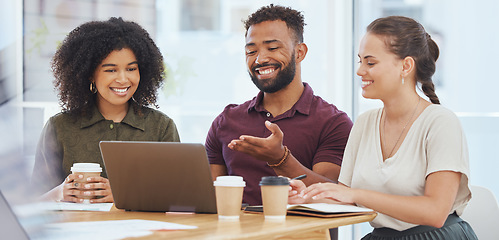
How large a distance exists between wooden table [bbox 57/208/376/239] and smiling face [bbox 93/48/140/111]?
67 centimetres

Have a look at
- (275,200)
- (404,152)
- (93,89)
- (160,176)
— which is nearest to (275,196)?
(275,200)

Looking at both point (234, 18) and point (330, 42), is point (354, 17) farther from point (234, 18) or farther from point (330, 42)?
point (234, 18)

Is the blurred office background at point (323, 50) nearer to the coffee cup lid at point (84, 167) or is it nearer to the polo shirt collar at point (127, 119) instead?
the polo shirt collar at point (127, 119)

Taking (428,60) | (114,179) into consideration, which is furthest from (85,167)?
(428,60)

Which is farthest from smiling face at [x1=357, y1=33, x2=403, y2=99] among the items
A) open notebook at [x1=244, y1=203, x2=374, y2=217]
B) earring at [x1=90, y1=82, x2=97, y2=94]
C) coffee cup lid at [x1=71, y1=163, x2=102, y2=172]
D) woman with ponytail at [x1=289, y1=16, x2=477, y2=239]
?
earring at [x1=90, y1=82, x2=97, y2=94]

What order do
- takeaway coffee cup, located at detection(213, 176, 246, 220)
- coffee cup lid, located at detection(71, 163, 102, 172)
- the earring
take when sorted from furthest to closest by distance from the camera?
the earring, coffee cup lid, located at detection(71, 163, 102, 172), takeaway coffee cup, located at detection(213, 176, 246, 220)

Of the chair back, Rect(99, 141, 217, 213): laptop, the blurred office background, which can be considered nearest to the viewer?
Rect(99, 141, 217, 213): laptop

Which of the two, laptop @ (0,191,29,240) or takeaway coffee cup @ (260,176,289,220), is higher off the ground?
laptop @ (0,191,29,240)

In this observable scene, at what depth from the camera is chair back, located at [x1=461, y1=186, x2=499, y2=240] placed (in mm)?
1770

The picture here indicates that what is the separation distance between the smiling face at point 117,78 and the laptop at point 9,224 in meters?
1.78

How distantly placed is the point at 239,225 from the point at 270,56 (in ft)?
3.78

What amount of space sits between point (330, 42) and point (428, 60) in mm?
1963

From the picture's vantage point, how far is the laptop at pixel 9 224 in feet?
0.87

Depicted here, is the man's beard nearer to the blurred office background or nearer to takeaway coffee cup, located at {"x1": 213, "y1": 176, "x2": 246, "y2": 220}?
takeaway coffee cup, located at {"x1": 213, "y1": 176, "x2": 246, "y2": 220}
